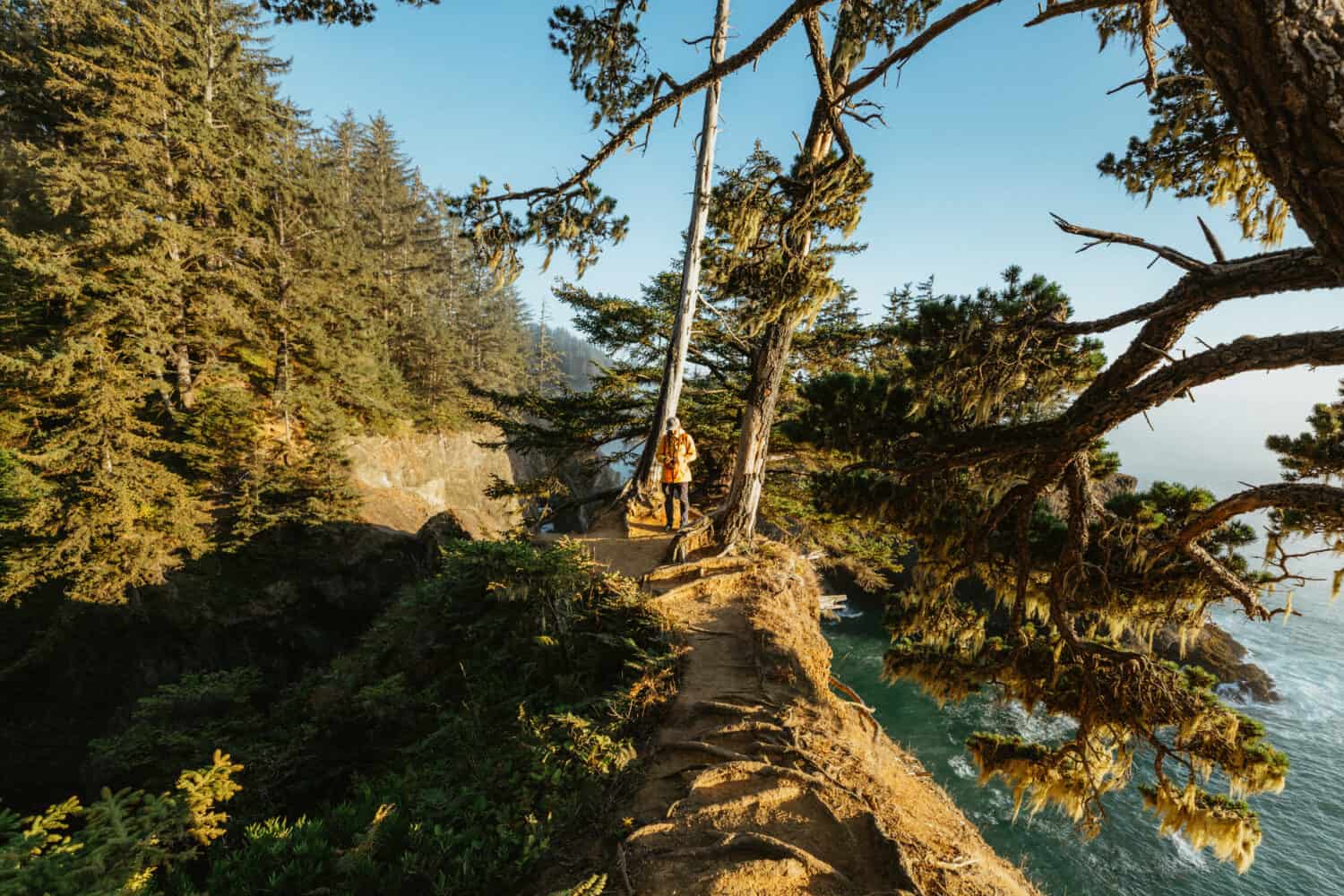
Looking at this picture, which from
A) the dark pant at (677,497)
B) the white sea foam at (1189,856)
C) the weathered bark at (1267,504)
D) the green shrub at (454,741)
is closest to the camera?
the weathered bark at (1267,504)

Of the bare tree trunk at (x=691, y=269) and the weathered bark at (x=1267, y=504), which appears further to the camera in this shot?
the bare tree trunk at (x=691, y=269)

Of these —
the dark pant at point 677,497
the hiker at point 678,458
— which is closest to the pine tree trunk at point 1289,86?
the hiker at point 678,458

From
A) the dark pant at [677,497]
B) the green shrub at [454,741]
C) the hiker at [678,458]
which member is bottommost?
the green shrub at [454,741]

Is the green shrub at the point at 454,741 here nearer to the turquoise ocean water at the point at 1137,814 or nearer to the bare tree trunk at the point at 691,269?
the bare tree trunk at the point at 691,269

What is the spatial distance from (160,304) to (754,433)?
1904 centimetres

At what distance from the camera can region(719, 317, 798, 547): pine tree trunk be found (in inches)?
272

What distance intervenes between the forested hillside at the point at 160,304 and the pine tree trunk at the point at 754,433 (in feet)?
23.5

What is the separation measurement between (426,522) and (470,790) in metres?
20.0

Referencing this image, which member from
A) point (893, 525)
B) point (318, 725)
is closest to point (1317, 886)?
point (893, 525)

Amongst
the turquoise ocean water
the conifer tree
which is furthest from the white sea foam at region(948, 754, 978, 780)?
the conifer tree

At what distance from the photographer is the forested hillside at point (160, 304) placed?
12570mm

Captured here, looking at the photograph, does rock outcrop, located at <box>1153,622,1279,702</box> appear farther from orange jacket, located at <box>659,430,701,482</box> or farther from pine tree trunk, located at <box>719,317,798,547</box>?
orange jacket, located at <box>659,430,701,482</box>

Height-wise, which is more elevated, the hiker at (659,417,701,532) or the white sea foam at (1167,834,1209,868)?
the hiker at (659,417,701,532)

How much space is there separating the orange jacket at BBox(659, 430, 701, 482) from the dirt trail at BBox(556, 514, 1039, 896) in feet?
8.22
